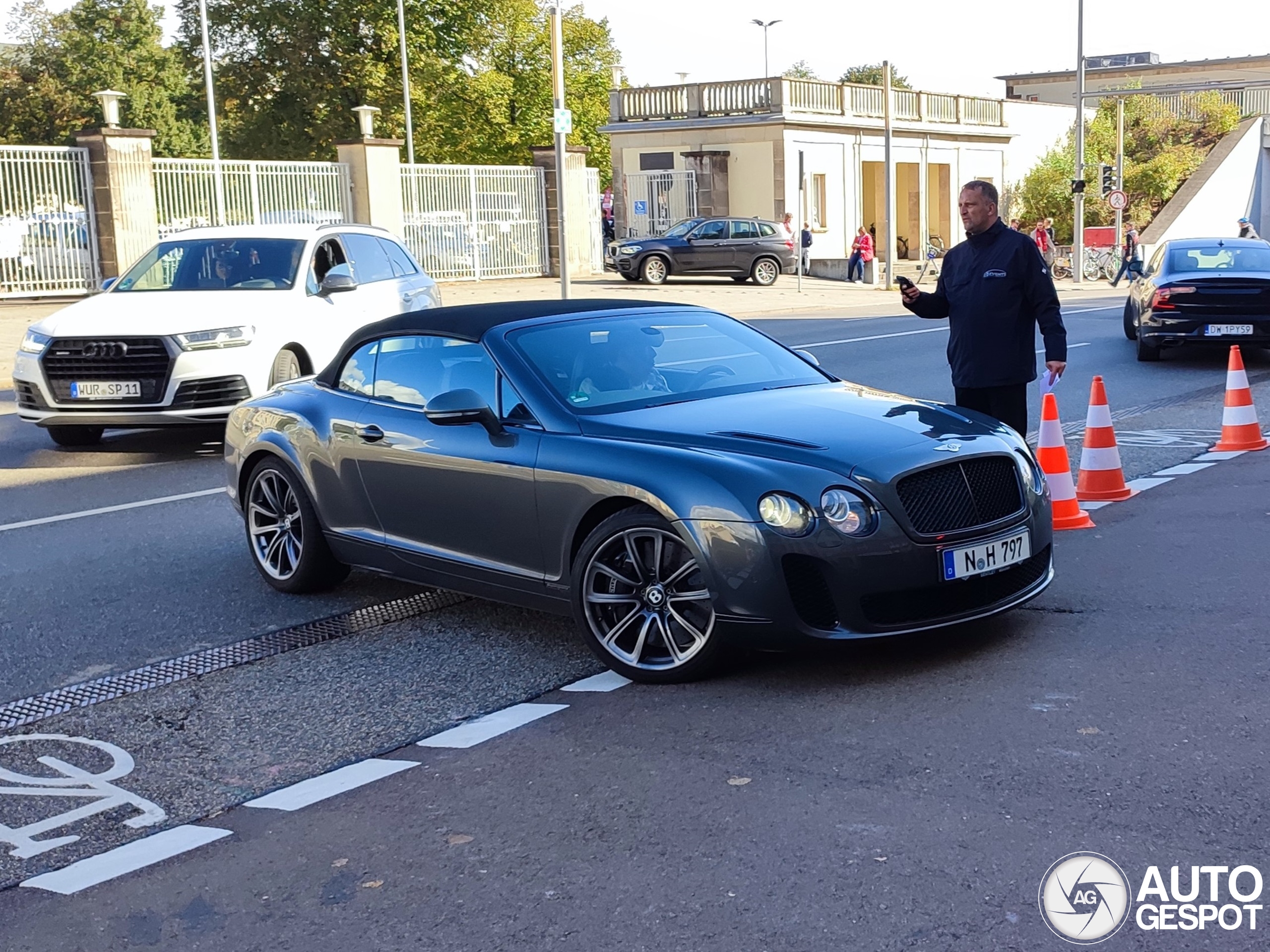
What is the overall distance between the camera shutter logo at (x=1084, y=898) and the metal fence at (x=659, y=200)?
141 feet

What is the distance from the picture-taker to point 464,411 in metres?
6.03

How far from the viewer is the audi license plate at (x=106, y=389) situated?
456 inches

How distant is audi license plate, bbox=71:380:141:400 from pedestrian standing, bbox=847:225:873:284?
103ft

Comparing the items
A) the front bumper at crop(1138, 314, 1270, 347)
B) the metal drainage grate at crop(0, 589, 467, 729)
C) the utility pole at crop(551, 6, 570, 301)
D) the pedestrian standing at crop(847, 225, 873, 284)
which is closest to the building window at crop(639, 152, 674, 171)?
the pedestrian standing at crop(847, 225, 873, 284)

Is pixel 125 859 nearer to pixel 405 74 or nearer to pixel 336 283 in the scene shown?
pixel 336 283

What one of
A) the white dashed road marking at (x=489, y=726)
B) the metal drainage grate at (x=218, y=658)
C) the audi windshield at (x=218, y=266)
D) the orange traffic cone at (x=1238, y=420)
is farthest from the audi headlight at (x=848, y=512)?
the audi windshield at (x=218, y=266)

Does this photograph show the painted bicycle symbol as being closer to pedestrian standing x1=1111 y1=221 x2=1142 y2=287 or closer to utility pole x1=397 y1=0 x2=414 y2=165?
pedestrian standing x1=1111 y1=221 x2=1142 y2=287

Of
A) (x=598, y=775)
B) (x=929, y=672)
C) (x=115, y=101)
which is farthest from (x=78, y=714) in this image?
(x=115, y=101)

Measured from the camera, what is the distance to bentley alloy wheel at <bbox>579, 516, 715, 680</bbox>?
5371 millimetres

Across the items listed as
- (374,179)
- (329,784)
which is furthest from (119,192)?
(329,784)

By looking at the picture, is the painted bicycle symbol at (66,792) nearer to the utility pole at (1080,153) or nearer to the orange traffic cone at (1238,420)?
the orange traffic cone at (1238,420)

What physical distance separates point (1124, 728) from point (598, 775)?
5.34 ft

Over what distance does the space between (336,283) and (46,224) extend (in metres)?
15.5

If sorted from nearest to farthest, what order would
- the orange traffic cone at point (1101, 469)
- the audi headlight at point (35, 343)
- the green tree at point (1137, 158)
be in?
the orange traffic cone at point (1101, 469), the audi headlight at point (35, 343), the green tree at point (1137, 158)
